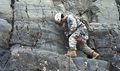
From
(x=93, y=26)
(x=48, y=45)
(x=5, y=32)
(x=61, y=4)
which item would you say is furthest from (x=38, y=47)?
(x=61, y=4)

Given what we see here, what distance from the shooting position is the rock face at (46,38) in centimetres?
1480

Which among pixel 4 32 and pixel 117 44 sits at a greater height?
pixel 4 32

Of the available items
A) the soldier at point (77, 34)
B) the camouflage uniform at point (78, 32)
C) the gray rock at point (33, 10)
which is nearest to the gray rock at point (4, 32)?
the gray rock at point (33, 10)

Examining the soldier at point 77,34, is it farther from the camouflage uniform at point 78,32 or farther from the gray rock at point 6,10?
the gray rock at point 6,10

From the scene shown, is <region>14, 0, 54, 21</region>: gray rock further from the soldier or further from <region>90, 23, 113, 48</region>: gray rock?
<region>90, 23, 113, 48</region>: gray rock

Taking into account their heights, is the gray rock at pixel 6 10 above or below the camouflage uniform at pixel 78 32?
above

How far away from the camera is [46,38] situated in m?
15.9

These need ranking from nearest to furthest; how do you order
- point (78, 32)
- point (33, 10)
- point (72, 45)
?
point (72, 45) → point (78, 32) → point (33, 10)

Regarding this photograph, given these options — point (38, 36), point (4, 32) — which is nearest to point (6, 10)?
point (4, 32)

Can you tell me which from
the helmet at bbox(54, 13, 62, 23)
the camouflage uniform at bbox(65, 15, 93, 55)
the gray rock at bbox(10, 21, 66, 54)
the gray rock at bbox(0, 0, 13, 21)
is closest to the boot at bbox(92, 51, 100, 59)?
the camouflage uniform at bbox(65, 15, 93, 55)

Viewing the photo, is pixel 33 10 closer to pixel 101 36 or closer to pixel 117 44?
pixel 101 36

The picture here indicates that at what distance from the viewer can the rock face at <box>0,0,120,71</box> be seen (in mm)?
14797

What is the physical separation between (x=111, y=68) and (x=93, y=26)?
205 cm

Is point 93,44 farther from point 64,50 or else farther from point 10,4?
point 10,4
